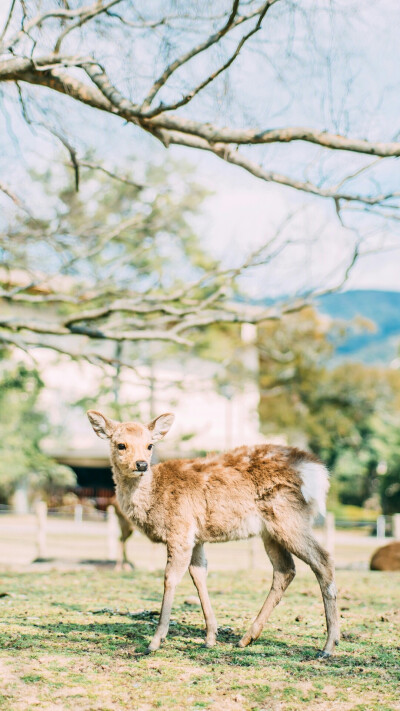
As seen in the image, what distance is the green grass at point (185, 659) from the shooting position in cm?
467

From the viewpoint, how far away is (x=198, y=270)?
27.5 m

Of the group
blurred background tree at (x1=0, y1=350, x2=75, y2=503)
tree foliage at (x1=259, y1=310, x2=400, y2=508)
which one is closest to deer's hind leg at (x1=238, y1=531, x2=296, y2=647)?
blurred background tree at (x1=0, y1=350, x2=75, y2=503)

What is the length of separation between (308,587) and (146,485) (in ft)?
15.4

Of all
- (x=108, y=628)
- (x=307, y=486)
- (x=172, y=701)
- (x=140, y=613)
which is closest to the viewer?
(x=172, y=701)

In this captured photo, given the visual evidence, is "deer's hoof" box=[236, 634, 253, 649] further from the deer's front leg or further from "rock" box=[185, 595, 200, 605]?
"rock" box=[185, 595, 200, 605]

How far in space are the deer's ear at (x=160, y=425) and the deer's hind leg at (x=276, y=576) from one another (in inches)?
47.2

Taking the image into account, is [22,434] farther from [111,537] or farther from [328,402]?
[328,402]

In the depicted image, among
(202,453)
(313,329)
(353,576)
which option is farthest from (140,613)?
(313,329)

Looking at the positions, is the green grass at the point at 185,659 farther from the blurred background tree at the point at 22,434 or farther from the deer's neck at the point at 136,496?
the blurred background tree at the point at 22,434

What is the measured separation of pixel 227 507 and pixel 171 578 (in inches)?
27.0

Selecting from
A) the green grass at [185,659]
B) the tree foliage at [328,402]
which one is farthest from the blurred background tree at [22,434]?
the green grass at [185,659]

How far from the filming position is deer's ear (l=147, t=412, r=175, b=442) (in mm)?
6508

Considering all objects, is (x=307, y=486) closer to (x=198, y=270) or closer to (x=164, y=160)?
(x=198, y=270)

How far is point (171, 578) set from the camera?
5949 millimetres
